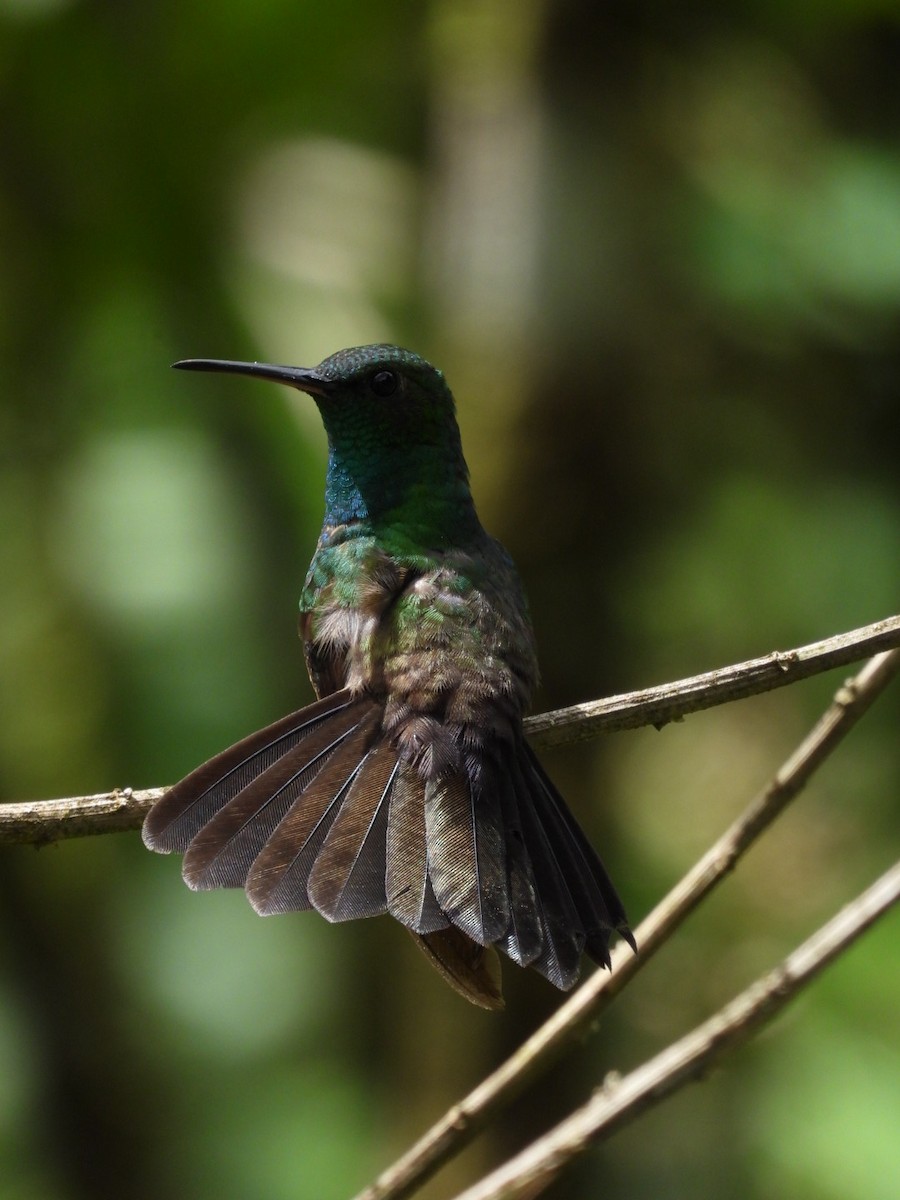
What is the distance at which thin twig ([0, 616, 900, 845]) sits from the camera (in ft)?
6.47

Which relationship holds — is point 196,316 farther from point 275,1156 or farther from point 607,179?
point 275,1156

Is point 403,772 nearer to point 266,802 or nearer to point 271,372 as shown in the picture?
point 266,802

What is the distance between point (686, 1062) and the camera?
188 centimetres

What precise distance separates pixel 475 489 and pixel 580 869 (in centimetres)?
262

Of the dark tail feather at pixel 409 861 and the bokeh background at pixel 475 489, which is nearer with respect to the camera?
the dark tail feather at pixel 409 861

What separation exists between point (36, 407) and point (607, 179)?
8.44 ft

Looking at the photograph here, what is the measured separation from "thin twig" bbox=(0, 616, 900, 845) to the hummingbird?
0.13m

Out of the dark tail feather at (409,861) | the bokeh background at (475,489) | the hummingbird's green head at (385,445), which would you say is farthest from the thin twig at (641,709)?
the bokeh background at (475,489)

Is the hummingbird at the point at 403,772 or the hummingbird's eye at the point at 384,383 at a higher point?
the hummingbird's eye at the point at 384,383

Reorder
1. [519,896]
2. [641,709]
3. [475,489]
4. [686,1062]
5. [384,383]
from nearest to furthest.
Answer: [686,1062] < [641,709] < [519,896] < [384,383] < [475,489]

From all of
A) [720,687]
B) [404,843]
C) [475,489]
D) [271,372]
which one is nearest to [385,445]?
[271,372]

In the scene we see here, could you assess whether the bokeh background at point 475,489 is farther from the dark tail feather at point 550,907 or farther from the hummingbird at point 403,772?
the dark tail feather at point 550,907

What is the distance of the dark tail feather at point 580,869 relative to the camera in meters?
2.23

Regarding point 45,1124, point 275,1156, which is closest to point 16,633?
point 45,1124
